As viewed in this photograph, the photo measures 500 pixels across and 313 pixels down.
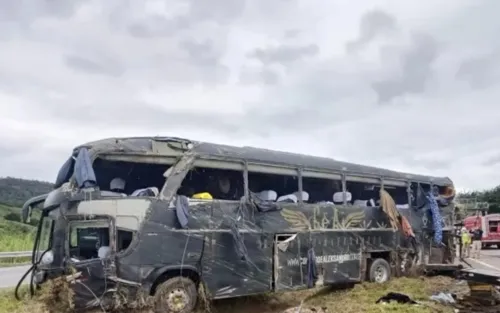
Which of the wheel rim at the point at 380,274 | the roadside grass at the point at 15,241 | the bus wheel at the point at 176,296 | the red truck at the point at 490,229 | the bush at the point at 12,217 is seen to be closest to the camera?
the bus wheel at the point at 176,296

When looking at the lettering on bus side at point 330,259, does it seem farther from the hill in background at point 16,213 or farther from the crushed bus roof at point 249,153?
the hill in background at point 16,213

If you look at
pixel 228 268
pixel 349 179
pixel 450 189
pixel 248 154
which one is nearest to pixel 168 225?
pixel 228 268

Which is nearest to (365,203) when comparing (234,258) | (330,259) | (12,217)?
(330,259)

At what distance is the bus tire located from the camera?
1341 centimetres

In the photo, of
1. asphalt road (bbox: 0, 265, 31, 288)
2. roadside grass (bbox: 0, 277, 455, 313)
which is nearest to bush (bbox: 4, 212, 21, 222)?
asphalt road (bbox: 0, 265, 31, 288)

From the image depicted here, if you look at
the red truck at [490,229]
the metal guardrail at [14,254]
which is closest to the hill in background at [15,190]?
the metal guardrail at [14,254]

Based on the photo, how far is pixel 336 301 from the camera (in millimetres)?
11125

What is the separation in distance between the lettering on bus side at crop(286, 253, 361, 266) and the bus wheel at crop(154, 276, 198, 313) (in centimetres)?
258

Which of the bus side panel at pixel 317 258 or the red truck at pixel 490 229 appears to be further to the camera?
the red truck at pixel 490 229

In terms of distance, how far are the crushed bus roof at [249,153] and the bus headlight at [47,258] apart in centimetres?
194

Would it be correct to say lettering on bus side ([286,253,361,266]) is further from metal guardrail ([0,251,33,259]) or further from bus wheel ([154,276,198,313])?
metal guardrail ([0,251,33,259])

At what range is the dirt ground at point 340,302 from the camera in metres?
8.96

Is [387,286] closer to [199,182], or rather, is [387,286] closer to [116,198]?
[199,182]

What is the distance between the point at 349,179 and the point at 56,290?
7601 millimetres
